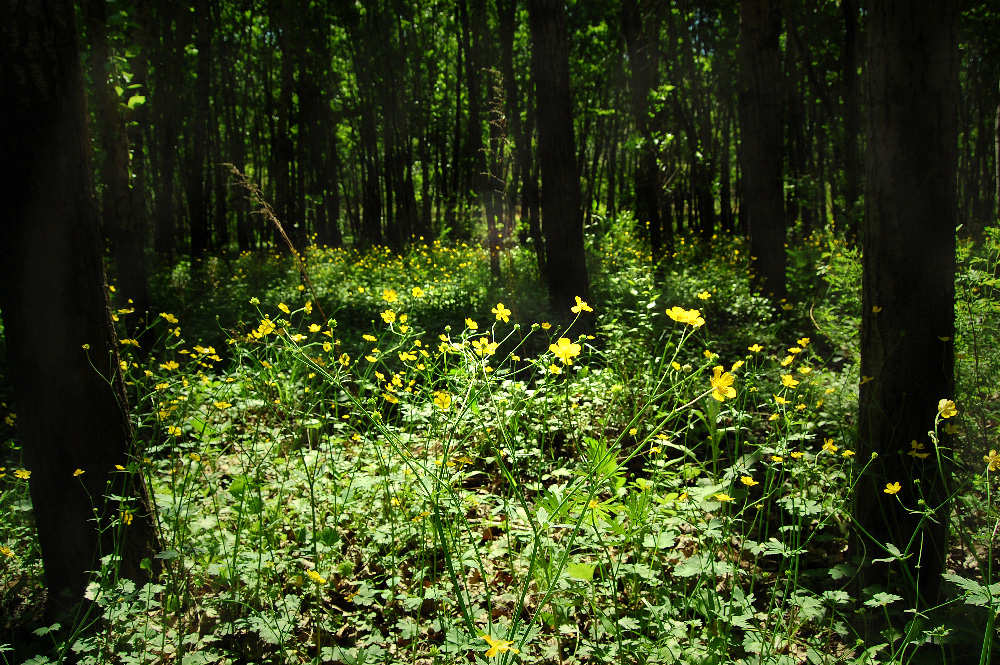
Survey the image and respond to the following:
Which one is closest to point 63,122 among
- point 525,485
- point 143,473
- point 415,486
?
point 143,473

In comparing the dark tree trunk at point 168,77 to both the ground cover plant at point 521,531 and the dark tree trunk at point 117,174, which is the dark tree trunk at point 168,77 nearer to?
the dark tree trunk at point 117,174

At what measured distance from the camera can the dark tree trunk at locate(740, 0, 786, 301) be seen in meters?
6.85

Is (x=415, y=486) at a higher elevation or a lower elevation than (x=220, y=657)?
higher

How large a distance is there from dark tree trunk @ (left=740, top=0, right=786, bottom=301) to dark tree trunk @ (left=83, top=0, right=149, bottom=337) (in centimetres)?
716

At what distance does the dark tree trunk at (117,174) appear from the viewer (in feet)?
19.8

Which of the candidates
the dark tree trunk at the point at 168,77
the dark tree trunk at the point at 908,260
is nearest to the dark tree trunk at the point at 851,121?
the dark tree trunk at the point at 908,260

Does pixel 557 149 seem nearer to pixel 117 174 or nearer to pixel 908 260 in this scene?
pixel 908 260

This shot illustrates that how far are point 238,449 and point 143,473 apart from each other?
1.14 metres

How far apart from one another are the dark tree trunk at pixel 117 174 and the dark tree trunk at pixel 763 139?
7157 millimetres

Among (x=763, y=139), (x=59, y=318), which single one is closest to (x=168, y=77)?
(x=763, y=139)

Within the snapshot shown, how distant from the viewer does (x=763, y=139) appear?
7.16 meters

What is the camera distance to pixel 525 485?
2742 mm

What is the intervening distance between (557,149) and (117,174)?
5.04 m

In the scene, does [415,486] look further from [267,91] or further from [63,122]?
[267,91]
